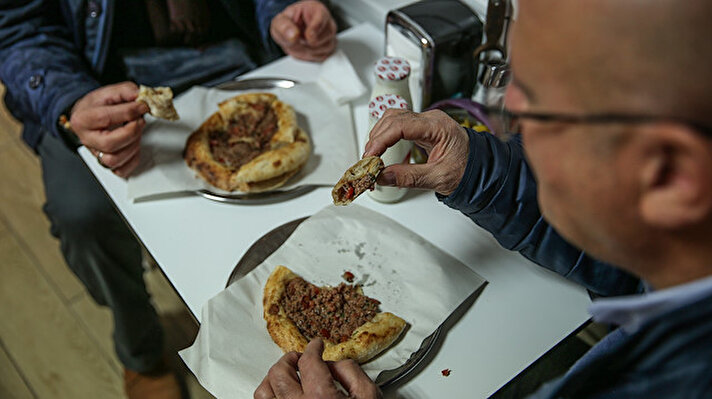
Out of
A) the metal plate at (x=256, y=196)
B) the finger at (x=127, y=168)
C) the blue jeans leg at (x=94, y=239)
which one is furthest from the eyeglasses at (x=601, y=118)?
the blue jeans leg at (x=94, y=239)

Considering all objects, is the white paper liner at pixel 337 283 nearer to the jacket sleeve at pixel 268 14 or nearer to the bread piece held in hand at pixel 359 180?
the bread piece held in hand at pixel 359 180

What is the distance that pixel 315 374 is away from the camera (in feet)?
2.87

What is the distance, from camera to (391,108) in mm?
1110

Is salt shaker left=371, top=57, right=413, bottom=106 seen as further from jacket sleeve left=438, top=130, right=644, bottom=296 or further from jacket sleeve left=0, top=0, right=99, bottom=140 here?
jacket sleeve left=0, top=0, right=99, bottom=140

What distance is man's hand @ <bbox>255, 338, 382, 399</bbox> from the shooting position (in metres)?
0.86

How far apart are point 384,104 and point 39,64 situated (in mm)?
931

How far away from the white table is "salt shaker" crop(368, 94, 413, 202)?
1.0 inches

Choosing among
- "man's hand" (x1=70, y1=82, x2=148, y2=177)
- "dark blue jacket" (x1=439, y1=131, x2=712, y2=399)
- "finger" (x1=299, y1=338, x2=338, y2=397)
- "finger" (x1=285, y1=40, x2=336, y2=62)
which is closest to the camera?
"dark blue jacket" (x1=439, y1=131, x2=712, y2=399)

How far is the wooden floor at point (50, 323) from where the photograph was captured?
1807 mm

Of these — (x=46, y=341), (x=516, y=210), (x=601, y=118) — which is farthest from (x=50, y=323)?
(x=601, y=118)

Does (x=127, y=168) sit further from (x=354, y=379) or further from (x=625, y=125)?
(x=625, y=125)

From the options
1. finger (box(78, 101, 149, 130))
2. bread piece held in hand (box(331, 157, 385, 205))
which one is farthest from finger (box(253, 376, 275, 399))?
finger (box(78, 101, 149, 130))

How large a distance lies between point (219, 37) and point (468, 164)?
1.08 meters

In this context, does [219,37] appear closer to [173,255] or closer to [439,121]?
[173,255]
